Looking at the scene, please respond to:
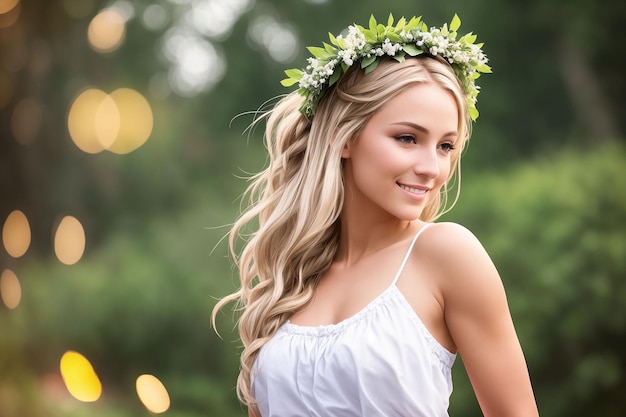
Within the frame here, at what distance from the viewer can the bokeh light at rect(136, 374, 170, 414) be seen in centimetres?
663

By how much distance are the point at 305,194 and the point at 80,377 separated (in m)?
5.88

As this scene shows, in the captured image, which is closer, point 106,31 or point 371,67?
point 371,67

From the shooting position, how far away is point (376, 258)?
2.07 m

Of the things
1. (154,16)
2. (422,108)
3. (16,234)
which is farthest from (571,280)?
(16,234)

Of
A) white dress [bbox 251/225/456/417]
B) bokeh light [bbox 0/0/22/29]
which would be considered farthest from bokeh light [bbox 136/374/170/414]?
white dress [bbox 251/225/456/417]

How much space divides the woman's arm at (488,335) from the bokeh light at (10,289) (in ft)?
20.3

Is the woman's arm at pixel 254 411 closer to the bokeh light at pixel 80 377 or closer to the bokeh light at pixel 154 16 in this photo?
the bokeh light at pixel 80 377

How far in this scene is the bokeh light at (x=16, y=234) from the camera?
729 cm

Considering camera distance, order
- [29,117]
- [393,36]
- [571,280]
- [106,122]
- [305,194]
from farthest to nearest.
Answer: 1. [29,117]
2. [106,122]
3. [571,280]
4. [305,194]
5. [393,36]

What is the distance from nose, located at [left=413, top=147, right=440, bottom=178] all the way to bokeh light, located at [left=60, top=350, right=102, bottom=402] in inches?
224

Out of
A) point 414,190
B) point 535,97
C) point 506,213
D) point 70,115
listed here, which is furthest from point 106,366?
point 414,190

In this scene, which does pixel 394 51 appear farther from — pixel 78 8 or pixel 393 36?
pixel 78 8

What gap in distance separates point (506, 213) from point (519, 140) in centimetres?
58

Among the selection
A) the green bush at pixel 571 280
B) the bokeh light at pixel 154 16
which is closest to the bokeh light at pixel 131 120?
the bokeh light at pixel 154 16
